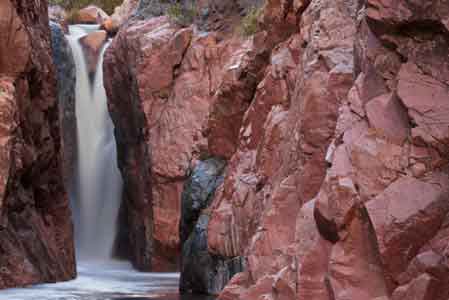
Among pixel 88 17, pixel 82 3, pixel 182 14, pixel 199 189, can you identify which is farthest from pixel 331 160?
pixel 82 3

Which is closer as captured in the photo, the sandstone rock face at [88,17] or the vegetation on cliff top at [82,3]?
the sandstone rock face at [88,17]

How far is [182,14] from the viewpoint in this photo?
29797 millimetres

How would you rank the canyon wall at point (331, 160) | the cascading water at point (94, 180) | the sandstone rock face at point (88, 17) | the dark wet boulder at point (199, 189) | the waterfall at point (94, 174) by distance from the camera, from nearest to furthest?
the canyon wall at point (331, 160)
the dark wet boulder at point (199, 189)
the cascading water at point (94, 180)
the waterfall at point (94, 174)
the sandstone rock face at point (88, 17)

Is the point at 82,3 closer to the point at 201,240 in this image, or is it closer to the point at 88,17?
the point at 88,17

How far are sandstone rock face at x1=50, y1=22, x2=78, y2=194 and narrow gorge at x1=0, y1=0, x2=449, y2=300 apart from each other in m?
0.06

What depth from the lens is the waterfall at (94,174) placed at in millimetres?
32556

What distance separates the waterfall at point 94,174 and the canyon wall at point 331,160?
13058mm

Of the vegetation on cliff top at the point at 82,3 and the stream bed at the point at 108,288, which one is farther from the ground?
the vegetation on cliff top at the point at 82,3

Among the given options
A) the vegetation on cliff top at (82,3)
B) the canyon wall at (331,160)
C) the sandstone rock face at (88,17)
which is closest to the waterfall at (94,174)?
the sandstone rock face at (88,17)

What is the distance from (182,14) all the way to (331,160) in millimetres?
21099

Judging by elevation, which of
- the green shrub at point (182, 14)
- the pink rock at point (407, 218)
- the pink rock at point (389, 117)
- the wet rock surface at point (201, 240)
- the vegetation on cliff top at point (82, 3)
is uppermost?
the pink rock at point (389, 117)

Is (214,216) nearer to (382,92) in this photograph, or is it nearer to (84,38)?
(382,92)

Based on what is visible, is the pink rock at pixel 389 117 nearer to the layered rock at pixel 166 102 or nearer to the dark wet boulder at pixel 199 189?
the dark wet boulder at pixel 199 189

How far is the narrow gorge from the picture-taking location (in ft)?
27.6
